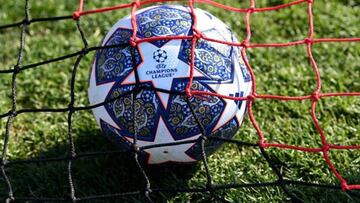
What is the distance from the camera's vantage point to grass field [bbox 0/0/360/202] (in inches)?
118

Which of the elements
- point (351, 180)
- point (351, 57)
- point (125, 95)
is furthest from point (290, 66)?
point (125, 95)

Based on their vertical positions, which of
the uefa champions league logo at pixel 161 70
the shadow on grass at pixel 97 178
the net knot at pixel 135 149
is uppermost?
the uefa champions league logo at pixel 161 70

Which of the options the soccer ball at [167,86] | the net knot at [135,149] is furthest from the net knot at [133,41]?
the net knot at [135,149]

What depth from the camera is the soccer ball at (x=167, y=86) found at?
8.90 ft

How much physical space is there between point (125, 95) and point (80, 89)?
1.07 metres

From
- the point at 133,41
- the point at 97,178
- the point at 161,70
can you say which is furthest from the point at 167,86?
the point at 97,178

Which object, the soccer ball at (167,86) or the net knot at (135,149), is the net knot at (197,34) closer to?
the soccer ball at (167,86)

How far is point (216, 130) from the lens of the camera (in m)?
2.79

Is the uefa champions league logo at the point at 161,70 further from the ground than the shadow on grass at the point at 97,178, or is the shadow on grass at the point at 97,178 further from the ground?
the uefa champions league logo at the point at 161,70

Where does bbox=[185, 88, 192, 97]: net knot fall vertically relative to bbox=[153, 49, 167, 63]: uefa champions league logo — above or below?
below

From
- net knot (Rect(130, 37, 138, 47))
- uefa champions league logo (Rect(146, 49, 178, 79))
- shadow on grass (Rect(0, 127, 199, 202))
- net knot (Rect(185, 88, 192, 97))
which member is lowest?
shadow on grass (Rect(0, 127, 199, 202))

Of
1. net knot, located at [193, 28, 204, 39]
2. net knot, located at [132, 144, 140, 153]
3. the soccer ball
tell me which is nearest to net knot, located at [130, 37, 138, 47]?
the soccer ball

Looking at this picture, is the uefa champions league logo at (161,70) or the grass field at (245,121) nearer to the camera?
the uefa champions league logo at (161,70)

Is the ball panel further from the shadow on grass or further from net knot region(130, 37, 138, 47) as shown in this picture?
the shadow on grass
